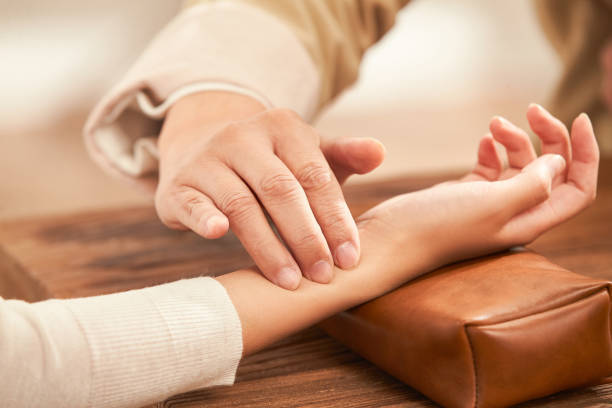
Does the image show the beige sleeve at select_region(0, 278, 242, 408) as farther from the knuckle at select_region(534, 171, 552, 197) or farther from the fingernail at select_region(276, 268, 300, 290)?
the knuckle at select_region(534, 171, 552, 197)

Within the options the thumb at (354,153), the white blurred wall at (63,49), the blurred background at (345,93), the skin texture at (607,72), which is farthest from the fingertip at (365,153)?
the white blurred wall at (63,49)

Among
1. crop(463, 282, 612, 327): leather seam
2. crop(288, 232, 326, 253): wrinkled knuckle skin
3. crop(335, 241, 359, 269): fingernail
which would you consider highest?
crop(463, 282, 612, 327): leather seam

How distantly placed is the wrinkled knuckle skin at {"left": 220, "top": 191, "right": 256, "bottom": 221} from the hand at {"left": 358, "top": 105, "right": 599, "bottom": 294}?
92 mm

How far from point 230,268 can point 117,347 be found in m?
0.28

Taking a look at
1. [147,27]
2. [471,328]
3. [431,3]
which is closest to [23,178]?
[147,27]

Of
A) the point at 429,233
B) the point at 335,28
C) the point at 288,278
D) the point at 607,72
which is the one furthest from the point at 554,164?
the point at 607,72

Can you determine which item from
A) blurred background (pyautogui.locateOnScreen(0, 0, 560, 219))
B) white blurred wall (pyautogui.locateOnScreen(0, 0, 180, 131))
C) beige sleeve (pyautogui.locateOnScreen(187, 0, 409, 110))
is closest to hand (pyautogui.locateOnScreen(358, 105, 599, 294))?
beige sleeve (pyautogui.locateOnScreen(187, 0, 409, 110))

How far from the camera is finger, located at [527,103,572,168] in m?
0.55

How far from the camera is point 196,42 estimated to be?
29.8 inches

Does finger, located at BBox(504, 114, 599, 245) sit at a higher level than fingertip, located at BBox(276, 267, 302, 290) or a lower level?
higher

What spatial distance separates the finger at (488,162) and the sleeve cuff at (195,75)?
0.81 feet

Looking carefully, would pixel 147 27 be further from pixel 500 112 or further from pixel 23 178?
pixel 500 112

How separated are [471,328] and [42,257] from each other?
568mm

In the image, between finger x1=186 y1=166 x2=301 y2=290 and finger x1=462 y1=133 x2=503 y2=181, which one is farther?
finger x1=462 y1=133 x2=503 y2=181
